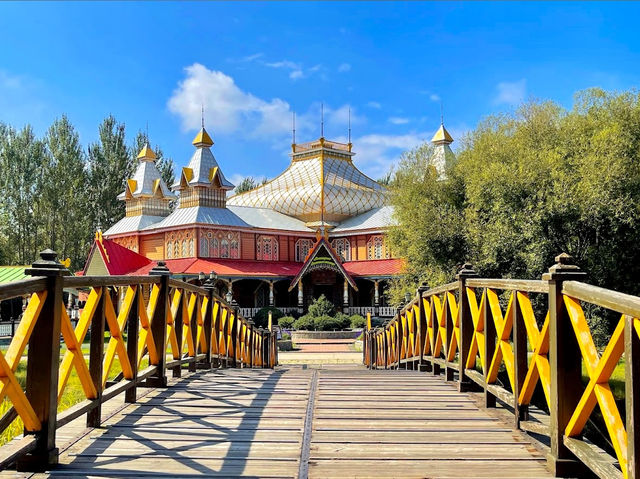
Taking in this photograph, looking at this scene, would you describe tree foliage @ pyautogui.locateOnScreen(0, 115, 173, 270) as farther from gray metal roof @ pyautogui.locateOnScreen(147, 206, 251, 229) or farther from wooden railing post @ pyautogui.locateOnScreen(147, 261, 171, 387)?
wooden railing post @ pyautogui.locateOnScreen(147, 261, 171, 387)

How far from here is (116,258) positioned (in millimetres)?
29859

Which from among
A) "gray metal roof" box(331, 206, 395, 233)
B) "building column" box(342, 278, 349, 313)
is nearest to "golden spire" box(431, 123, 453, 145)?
"gray metal roof" box(331, 206, 395, 233)

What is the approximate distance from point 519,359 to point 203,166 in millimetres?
33864

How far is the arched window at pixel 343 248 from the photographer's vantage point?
3867 cm

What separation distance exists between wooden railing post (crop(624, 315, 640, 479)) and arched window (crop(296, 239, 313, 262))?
35.7 m

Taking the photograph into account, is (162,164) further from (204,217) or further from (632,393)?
(632,393)

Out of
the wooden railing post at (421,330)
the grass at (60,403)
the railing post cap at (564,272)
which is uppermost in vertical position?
the railing post cap at (564,272)

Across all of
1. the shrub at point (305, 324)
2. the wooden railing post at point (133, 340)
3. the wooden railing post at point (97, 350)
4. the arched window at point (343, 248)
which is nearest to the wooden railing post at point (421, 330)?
the wooden railing post at point (133, 340)

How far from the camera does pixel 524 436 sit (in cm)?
424

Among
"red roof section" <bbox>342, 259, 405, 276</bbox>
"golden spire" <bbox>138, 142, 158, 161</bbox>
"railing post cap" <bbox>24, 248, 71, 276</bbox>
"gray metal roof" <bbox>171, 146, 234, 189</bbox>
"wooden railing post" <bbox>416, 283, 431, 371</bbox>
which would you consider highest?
"golden spire" <bbox>138, 142, 158, 161</bbox>

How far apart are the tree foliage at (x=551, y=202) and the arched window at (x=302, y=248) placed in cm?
1614

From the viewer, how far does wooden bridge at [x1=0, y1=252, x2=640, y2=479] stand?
3285mm

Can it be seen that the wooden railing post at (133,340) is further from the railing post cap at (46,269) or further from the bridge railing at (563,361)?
the bridge railing at (563,361)

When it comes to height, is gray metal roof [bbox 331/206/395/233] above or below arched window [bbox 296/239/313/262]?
above
